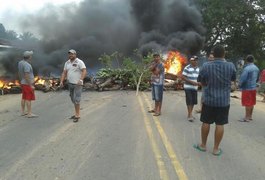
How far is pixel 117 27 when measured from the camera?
3269cm

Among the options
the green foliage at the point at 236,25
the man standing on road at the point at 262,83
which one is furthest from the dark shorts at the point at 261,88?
the green foliage at the point at 236,25

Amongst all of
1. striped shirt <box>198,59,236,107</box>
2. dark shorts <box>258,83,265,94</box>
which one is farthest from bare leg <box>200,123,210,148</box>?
dark shorts <box>258,83,265,94</box>

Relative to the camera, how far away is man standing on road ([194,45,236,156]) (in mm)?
6766

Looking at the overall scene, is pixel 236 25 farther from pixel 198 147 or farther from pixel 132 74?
pixel 198 147

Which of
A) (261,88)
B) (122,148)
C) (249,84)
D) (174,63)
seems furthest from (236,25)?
(122,148)

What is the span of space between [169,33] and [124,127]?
76.3 feet

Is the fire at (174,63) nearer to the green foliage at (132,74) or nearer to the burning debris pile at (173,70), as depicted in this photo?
the burning debris pile at (173,70)

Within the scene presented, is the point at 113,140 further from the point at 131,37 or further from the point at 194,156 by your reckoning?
the point at 131,37

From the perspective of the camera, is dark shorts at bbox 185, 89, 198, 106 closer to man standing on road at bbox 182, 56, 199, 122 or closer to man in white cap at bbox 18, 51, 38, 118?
man standing on road at bbox 182, 56, 199, 122

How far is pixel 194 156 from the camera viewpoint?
664cm

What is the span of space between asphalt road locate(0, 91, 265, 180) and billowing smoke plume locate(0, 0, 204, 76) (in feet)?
61.7

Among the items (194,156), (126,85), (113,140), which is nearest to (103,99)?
(126,85)

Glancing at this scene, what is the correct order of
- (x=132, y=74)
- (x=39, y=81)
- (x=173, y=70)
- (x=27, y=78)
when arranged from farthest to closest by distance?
(x=173, y=70) → (x=39, y=81) → (x=132, y=74) → (x=27, y=78)

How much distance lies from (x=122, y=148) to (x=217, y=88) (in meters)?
1.91
